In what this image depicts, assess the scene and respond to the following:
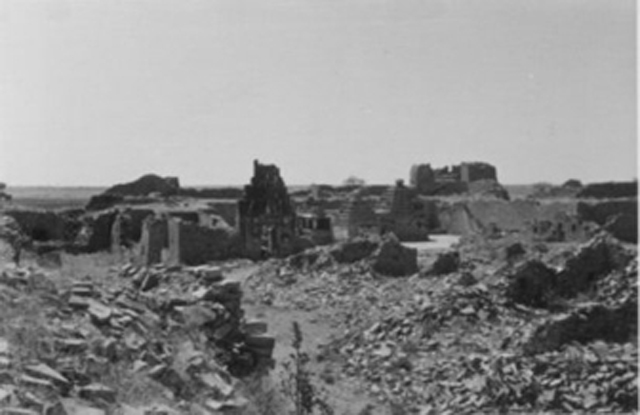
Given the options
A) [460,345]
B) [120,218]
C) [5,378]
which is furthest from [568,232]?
[5,378]

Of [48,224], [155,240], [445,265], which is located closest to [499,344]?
[445,265]

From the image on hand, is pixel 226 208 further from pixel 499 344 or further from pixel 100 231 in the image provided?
pixel 499 344

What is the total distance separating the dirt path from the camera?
9219 mm

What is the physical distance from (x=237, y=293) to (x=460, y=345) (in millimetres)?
3610

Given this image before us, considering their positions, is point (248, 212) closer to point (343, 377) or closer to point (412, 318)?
point (412, 318)

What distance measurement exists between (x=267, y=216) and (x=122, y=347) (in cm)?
1698

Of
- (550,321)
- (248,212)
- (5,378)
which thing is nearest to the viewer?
(5,378)

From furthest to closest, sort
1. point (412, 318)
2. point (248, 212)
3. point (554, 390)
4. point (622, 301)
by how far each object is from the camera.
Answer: point (248, 212) → point (412, 318) → point (622, 301) → point (554, 390)

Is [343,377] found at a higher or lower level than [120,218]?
lower

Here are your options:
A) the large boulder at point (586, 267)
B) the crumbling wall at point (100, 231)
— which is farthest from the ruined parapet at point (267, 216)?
A: the large boulder at point (586, 267)

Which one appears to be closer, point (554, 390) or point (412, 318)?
point (554, 390)

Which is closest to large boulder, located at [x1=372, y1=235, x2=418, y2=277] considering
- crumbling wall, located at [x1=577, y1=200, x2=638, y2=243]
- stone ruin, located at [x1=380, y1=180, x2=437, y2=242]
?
stone ruin, located at [x1=380, y1=180, x2=437, y2=242]

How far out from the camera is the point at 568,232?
89.4 ft

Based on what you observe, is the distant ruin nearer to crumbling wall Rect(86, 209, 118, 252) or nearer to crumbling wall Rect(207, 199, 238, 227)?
crumbling wall Rect(207, 199, 238, 227)
